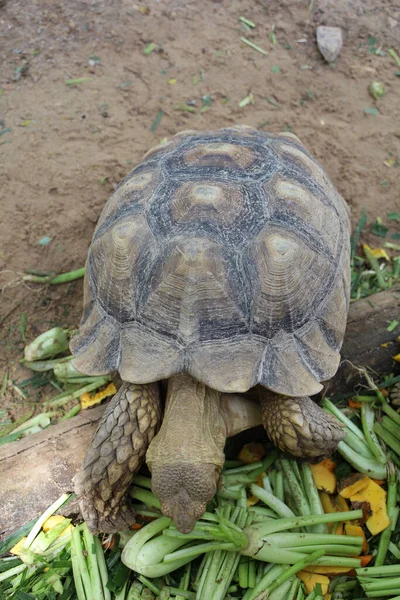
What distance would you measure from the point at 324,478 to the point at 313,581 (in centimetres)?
54

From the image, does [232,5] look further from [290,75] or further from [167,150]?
[167,150]

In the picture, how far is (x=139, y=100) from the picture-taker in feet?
16.5

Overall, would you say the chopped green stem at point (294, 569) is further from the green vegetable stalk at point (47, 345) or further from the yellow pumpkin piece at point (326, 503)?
the green vegetable stalk at point (47, 345)

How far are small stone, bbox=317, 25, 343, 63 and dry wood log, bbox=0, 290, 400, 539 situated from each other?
3.41m

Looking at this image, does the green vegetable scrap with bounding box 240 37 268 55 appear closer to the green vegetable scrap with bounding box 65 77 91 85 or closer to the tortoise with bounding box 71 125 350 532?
the green vegetable scrap with bounding box 65 77 91 85

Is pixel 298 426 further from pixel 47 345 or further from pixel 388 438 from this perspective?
pixel 47 345

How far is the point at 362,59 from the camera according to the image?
5445 millimetres

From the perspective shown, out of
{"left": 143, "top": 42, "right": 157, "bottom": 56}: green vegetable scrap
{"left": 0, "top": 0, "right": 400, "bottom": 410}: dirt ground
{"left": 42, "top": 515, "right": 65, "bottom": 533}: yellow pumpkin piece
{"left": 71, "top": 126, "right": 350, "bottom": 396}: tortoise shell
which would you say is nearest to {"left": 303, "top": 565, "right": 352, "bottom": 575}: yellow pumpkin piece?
{"left": 71, "top": 126, "right": 350, "bottom": 396}: tortoise shell

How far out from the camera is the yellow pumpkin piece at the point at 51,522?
263cm

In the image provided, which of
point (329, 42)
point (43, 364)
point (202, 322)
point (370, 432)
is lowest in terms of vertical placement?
point (43, 364)

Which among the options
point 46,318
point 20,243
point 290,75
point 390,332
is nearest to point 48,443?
point 46,318

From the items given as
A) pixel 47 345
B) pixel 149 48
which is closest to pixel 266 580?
pixel 47 345

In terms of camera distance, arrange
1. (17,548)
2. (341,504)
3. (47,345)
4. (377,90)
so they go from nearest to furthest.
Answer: (17,548) < (341,504) < (47,345) < (377,90)

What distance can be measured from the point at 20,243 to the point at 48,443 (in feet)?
5.97
